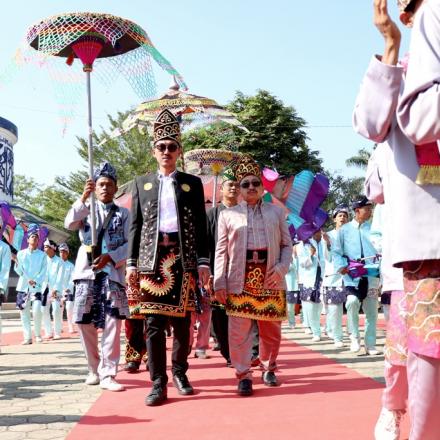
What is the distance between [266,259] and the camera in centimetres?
553

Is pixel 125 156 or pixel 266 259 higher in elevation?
pixel 125 156

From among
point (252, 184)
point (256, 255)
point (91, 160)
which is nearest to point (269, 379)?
point (256, 255)

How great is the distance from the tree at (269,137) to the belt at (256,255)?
108ft

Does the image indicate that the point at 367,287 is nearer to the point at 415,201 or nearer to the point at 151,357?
the point at 151,357

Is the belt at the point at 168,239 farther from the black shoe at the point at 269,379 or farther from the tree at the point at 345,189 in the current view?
the tree at the point at 345,189

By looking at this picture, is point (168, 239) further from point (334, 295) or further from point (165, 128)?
point (334, 295)

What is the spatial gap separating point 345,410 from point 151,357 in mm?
1509

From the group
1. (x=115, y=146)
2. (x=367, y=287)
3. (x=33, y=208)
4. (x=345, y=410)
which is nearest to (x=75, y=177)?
(x=115, y=146)

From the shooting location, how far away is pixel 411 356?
6.37ft

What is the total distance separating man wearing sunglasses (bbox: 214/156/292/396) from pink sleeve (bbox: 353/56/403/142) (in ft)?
11.6

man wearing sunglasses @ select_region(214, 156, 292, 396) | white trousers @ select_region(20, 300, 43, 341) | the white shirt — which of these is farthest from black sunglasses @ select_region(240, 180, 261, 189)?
white trousers @ select_region(20, 300, 43, 341)

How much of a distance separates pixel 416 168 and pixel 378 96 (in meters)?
0.25

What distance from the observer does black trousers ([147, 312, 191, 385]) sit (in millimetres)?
4922

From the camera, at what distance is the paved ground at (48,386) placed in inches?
163
